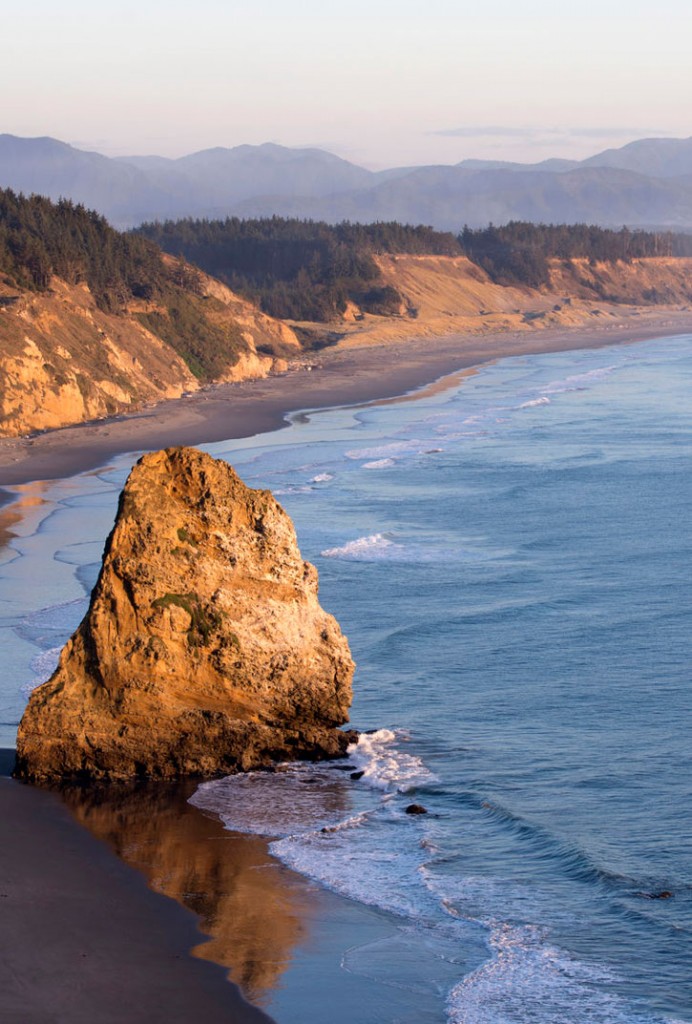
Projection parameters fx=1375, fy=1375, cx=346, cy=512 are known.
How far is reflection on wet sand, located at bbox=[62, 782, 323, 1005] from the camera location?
8781 millimetres

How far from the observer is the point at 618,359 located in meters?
67.6

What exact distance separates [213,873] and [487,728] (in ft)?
13.8

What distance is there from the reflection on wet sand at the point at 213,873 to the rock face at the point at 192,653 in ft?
1.51

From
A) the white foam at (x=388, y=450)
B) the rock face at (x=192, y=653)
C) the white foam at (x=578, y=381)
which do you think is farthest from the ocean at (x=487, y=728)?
the white foam at (x=578, y=381)

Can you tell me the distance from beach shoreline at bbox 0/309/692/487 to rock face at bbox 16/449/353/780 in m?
17.3

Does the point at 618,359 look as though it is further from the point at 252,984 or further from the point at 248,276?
the point at 252,984

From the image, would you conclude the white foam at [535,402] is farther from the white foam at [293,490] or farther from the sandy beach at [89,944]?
the sandy beach at [89,944]

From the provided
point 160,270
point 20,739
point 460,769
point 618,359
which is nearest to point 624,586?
point 460,769

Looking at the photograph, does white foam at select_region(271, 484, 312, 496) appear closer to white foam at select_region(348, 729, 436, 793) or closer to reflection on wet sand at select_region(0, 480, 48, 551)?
reflection on wet sand at select_region(0, 480, 48, 551)

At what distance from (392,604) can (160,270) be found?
39.8m

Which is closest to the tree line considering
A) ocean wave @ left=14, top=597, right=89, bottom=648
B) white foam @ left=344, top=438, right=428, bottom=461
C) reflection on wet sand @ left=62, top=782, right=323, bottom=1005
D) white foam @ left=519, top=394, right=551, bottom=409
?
white foam @ left=519, top=394, right=551, bottom=409

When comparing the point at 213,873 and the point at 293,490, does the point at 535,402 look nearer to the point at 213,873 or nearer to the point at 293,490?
the point at 293,490

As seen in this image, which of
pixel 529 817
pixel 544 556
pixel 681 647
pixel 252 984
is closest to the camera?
pixel 252 984

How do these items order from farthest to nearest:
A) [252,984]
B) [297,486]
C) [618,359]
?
[618,359], [297,486], [252,984]
